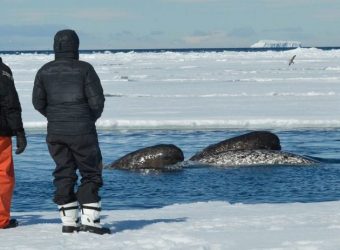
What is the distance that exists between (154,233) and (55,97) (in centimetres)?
142

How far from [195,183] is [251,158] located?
8.48 feet

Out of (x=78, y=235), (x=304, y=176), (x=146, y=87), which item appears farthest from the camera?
(x=146, y=87)

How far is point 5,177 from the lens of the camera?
7.18 meters

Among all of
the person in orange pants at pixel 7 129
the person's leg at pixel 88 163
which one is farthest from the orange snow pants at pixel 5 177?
the person's leg at pixel 88 163

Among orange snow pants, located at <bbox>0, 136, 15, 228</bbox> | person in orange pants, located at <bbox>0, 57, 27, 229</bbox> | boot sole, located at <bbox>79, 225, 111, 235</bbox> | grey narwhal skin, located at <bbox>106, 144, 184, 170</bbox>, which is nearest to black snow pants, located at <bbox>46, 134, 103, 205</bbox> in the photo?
boot sole, located at <bbox>79, 225, 111, 235</bbox>

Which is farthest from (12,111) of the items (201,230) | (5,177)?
(201,230)

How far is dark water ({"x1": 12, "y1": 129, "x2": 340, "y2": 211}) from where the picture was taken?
11.4 m

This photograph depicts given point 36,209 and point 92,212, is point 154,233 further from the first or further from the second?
point 36,209

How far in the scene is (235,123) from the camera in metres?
21.0

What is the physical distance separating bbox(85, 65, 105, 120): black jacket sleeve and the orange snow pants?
103cm

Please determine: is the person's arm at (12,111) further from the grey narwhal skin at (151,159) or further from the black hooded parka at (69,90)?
the grey narwhal skin at (151,159)

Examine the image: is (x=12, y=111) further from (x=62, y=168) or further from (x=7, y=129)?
(x=62, y=168)

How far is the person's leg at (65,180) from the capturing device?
6.73 metres

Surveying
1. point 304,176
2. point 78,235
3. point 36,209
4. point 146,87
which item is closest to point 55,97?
point 78,235
